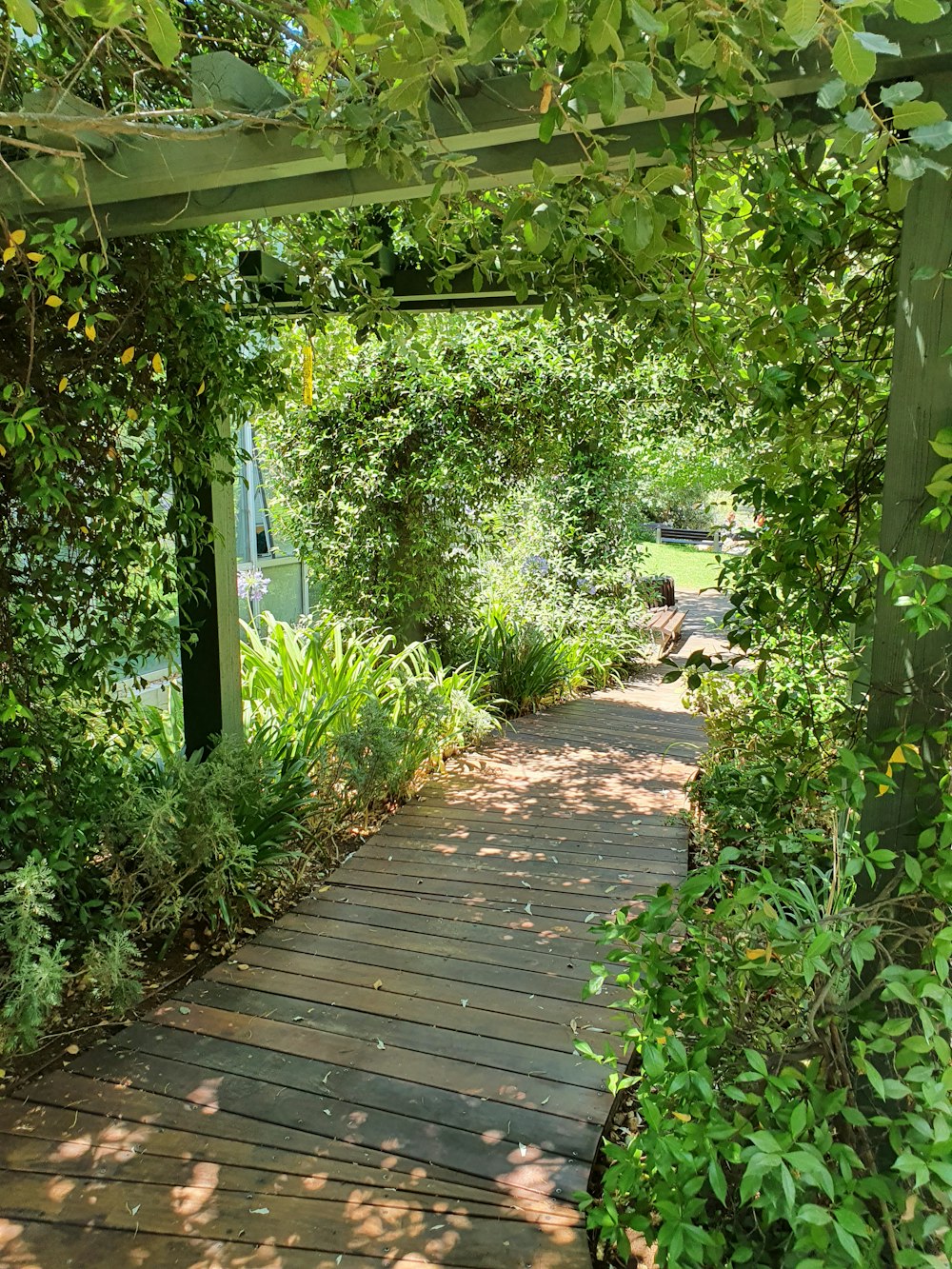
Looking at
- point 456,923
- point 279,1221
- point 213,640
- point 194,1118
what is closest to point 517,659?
point 213,640

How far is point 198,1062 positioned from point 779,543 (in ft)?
7.18

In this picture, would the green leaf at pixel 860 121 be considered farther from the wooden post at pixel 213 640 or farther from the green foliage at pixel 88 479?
the wooden post at pixel 213 640

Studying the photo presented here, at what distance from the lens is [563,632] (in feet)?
27.9

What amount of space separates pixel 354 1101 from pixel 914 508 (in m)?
2.07

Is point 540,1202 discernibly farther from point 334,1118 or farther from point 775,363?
point 775,363

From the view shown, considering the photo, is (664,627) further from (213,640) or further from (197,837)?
(197,837)

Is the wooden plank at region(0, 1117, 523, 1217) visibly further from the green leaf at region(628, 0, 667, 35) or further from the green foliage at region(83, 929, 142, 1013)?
the green leaf at region(628, 0, 667, 35)

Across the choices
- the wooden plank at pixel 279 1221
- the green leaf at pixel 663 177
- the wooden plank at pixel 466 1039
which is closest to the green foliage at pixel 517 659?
the wooden plank at pixel 466 1039

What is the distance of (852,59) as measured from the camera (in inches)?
39.1

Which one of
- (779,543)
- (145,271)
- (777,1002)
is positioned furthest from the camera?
(145,271)

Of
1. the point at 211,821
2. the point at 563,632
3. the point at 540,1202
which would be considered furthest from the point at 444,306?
the point at 563,632

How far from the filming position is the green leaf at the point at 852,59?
3.25 ft

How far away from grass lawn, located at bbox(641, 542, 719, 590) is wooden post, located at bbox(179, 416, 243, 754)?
13899mm

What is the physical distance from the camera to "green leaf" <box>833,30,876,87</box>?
3.25 ft
